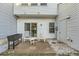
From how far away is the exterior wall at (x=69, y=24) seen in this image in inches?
98.0

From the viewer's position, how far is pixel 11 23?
248 centimetres

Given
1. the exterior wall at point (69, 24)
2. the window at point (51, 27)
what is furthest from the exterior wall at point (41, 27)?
the exterior wall at point (69, 24)

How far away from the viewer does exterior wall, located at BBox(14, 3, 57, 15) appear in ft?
8.02

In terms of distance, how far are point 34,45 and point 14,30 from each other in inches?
18.8

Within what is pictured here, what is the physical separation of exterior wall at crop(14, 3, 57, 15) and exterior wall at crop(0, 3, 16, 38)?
0.12m

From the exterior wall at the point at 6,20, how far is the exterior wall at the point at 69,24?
2.91 feet

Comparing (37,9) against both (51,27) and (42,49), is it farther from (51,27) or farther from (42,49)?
(42,49)

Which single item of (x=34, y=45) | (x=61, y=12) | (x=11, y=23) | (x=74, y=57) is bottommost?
(x=74, y=57)

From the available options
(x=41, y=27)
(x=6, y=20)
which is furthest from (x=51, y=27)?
(x=6, y=20)

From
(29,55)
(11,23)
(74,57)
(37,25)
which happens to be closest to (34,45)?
(29,55)

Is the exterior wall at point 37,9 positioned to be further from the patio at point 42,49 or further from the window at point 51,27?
the patio at point 42,49

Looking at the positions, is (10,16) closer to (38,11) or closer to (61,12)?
(38,11)

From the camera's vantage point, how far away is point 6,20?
7.96ft

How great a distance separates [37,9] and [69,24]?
0.70 m
